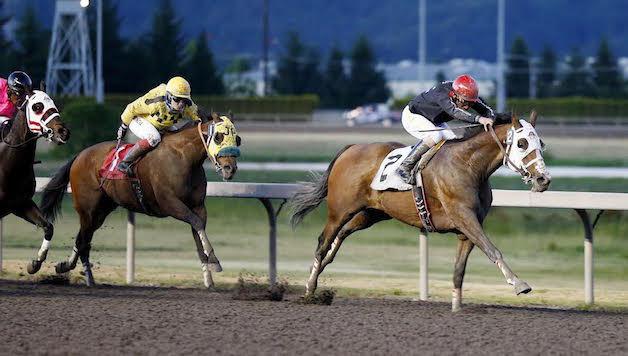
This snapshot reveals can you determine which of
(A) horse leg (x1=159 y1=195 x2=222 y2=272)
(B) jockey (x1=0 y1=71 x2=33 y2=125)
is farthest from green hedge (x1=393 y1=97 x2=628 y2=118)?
(A) horse leg (x1=159 y1=195 x2=222 y2=272)

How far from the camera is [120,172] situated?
10047mm

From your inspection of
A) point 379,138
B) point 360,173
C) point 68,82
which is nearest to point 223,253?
point 360,173

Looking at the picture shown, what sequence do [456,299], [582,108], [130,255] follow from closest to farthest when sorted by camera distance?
[456,299] < [130,255] < [582,108]

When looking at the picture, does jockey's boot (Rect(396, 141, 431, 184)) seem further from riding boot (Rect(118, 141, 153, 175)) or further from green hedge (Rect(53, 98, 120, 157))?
green hedge (Rect(53, 98, 120, 157))

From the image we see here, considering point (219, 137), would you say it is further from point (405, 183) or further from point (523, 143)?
point (523, 143)

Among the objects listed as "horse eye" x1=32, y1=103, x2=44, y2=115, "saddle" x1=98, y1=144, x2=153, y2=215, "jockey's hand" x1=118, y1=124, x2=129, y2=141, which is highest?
"horse eye" x1=32, y1=103, x2=44, y2=115

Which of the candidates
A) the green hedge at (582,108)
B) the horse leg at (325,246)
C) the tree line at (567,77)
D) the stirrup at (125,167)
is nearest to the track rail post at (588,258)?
the horse leg at (325,246)

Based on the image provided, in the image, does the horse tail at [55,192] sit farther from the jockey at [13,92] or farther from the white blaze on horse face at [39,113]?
the white blaze on horse face at [39,113]

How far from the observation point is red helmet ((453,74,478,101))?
8805 mm

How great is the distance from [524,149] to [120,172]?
125 inches

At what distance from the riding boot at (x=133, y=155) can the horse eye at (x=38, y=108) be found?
31.6 inches

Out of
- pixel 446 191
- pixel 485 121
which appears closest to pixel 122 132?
pixel 446 191

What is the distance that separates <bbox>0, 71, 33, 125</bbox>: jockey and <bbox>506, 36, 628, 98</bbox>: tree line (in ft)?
186

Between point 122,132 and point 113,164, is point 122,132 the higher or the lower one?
the higher one
